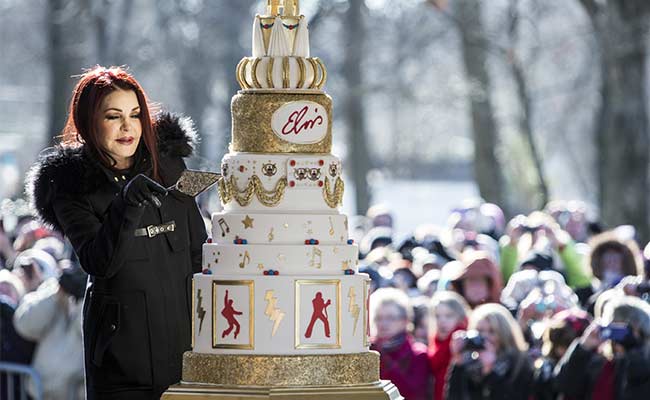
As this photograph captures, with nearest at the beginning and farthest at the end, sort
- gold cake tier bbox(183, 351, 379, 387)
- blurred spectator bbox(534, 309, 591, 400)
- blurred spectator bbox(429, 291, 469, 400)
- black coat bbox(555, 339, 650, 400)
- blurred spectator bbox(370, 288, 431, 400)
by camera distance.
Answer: gold cake tier bbox(183, 351, 379, 387) < black coat bbox(555, 339, 650, 400) < blurred spectator bbox(534, 309, 591, 400) < blurred spectator bbox(370, 288, 431, 400) < blurred spectator bbox(429, 291, 469, 400)

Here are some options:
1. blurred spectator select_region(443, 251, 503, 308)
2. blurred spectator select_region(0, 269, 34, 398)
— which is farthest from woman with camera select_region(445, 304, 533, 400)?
blurred spectator select_region(0, 269, 34, 398)

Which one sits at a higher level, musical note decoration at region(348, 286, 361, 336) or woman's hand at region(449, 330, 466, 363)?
musical note decoration at region(348, 286, 361, 336)

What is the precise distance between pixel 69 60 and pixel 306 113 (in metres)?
24.6

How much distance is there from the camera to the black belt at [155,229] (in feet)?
24.0

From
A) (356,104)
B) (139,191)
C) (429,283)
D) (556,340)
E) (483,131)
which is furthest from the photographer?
(356,104)

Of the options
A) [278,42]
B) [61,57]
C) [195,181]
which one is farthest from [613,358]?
[61,57]

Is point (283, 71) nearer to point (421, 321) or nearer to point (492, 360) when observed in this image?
point (492, 360)

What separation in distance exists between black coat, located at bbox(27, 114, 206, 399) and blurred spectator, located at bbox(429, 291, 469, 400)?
14.9 feet

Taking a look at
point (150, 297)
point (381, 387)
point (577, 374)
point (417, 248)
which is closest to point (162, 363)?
point (150, 297)

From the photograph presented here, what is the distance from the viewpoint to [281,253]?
23.8 feet

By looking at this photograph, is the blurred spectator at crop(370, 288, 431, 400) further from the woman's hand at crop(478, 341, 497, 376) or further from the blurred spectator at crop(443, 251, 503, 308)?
the blurred spectator at crop(443, 251, 503, 308)

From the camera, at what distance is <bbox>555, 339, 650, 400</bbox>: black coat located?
10453 mm

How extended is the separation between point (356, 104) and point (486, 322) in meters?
26.3

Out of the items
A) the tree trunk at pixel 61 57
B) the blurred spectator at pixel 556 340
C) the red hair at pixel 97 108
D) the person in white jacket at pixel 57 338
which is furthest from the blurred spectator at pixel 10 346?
the tree trunk at pixel 61 57
